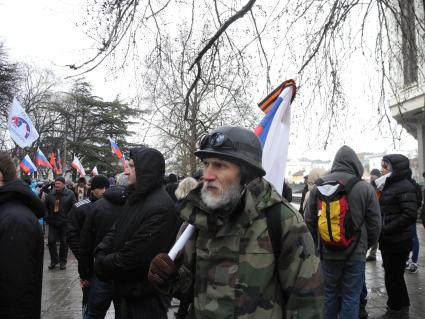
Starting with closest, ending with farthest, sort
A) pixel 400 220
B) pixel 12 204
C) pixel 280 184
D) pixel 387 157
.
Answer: pixel 12 204 → pixel 280 184 → pixel 400 220 → pixel 387 157

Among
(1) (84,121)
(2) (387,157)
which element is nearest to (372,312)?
(2) (387,157)

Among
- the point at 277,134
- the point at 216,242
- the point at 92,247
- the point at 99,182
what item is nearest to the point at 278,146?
the point at 277,134

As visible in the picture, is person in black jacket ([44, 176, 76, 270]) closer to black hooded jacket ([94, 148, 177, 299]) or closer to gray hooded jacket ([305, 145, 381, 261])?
black hooded jacket ([94, 148, 177, 299])

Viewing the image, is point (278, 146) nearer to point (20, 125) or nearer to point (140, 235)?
point (140, 235)

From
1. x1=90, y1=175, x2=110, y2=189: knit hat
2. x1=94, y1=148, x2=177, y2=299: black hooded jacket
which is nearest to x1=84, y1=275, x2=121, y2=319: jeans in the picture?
x1=94, y1=148, x2=177, y2=299: black hooded jacket

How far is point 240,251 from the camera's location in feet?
6.84

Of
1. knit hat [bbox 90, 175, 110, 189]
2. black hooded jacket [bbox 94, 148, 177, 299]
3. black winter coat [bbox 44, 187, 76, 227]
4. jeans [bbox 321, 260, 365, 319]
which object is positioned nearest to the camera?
black hooded jacket [bbox 94, 148, 177, 299]

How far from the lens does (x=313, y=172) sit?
23.0 feet

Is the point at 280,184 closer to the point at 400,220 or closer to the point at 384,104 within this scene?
the point at 400,220

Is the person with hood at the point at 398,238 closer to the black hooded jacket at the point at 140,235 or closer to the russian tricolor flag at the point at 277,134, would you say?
the russian tricolor flag at the point at 277,134

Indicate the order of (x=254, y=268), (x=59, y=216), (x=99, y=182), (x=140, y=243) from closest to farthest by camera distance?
(x=254, y=268)
(x=140, y=243)
(x=99, y=182)
(x=59, y=216)

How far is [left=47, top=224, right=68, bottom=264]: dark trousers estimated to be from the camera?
8945mm

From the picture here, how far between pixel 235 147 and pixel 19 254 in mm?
1513

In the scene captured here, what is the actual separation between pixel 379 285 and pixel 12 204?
5.85 m
